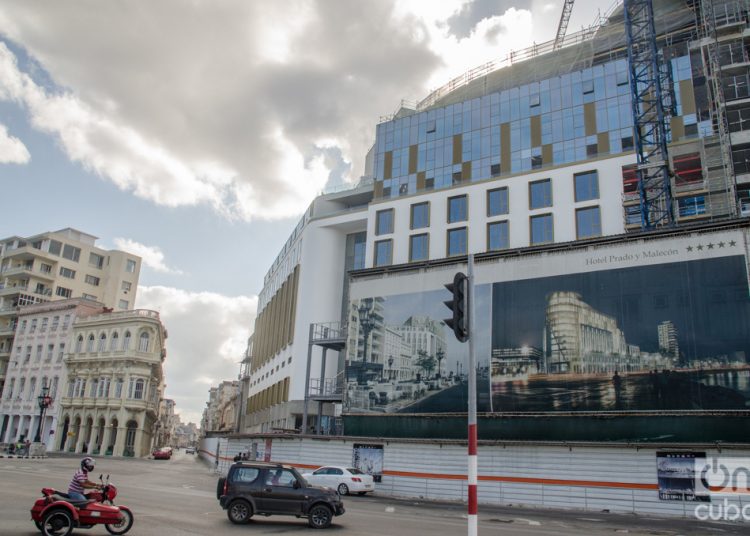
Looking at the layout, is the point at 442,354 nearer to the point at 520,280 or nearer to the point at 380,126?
the point at 520,280

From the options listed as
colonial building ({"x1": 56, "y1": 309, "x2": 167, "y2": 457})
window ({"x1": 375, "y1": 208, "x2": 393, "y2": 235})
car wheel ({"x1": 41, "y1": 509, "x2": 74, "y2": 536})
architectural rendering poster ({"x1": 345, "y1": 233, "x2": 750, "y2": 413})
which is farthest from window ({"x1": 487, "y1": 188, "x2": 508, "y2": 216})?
car wheel ({"x1": 41, "y1": 509, "x2": 74, "y2": 536})

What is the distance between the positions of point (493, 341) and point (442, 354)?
3.49 m

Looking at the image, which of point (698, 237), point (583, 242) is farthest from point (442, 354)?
point (698, 237)

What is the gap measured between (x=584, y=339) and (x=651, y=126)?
99.3ft

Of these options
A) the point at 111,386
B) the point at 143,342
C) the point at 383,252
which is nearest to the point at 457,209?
the point at 383,252

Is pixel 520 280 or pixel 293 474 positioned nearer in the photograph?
pixel 293 474

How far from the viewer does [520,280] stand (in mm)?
36062

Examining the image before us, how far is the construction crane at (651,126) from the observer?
161 feet

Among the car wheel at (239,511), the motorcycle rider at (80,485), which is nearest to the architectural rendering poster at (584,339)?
the car wheel at (239,511)

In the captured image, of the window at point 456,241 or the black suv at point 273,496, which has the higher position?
the window at point 456,241

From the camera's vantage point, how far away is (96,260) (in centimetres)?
9500

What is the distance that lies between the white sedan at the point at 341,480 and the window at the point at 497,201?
36461 millimetres

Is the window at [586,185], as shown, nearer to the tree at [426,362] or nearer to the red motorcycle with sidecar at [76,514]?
the tree at [426,362]

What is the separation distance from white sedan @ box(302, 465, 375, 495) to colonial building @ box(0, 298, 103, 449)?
58.0m
